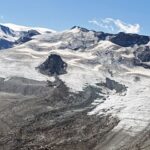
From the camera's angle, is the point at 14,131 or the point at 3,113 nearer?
the point at 14,131

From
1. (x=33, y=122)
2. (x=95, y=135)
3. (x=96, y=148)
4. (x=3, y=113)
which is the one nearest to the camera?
(x=96, y=148)

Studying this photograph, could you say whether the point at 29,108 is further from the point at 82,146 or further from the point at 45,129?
the point at 82,146

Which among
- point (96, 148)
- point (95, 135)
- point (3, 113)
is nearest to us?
point (96, 148)

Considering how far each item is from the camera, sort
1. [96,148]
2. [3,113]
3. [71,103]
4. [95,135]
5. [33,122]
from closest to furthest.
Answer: [96,148] < [95,135] < [33,122] < [3,113] < [71,103]

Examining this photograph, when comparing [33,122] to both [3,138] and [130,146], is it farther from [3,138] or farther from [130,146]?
[130,146]

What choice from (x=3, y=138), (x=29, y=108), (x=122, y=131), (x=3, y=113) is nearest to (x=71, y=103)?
(x=29, y=108)

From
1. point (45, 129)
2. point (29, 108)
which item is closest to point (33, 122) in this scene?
point (45, 129)

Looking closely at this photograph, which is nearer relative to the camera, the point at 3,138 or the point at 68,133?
the point at 3,138
